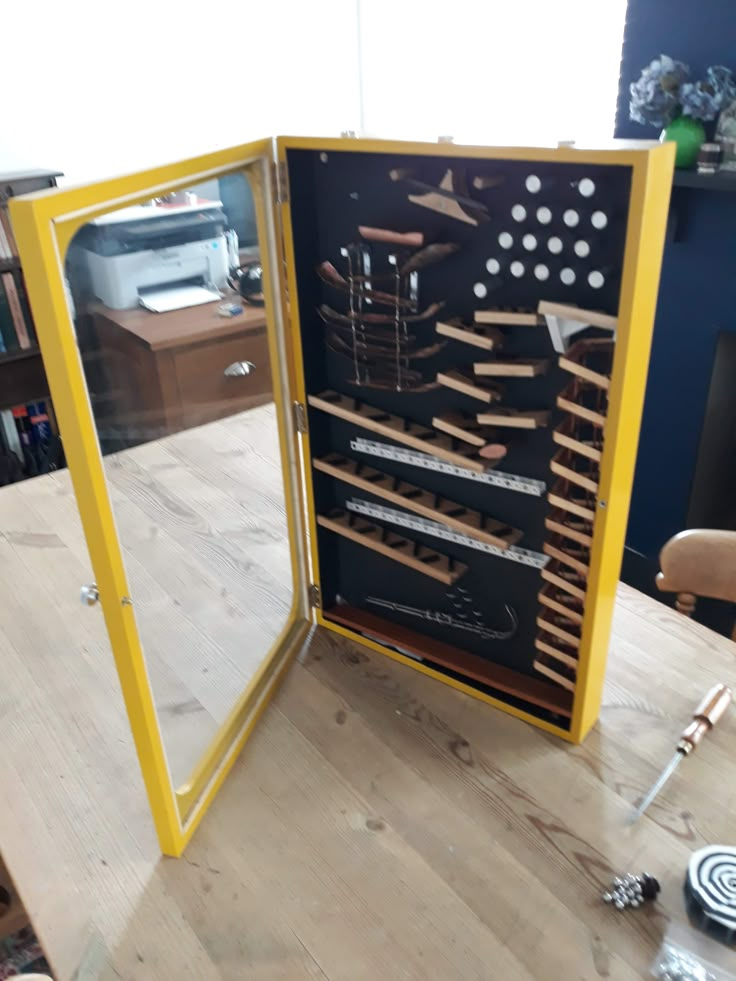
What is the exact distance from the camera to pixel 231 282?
1.29 meters

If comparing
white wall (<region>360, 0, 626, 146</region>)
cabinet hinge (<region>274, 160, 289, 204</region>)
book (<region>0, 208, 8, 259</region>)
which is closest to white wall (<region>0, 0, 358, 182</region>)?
white wall (<region>360, 0, 626, 146</region>)

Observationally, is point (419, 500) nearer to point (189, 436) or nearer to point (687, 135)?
point (189, 436)

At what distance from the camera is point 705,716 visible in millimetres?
1057

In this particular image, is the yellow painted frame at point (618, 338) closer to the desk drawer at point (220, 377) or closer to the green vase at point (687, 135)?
the desk drawer at point (220, 377)

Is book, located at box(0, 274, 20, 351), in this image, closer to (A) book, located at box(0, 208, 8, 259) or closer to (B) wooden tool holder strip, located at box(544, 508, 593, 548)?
(A) book, located at box(0, 208, 8, 259)

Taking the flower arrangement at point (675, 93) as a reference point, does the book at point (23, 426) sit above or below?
below

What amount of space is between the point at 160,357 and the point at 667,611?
0.95 m

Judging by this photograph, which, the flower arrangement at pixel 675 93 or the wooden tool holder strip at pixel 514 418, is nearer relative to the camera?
the wooden tool holder strip at pixel 514 418

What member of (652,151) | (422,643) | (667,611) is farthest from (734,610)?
(652,151)

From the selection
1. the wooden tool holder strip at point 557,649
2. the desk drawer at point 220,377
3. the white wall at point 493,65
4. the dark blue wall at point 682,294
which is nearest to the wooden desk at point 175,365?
the desk drawer at point 220,377

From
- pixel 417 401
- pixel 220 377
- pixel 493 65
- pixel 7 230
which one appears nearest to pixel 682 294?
pixel 493 65

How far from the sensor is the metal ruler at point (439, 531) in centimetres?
106

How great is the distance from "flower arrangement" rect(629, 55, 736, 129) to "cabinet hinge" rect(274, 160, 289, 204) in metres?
1.50

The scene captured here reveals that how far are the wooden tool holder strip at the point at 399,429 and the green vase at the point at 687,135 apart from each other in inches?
57.9
